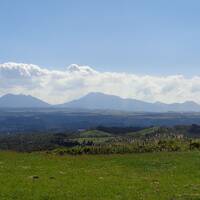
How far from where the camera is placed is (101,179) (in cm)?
3064

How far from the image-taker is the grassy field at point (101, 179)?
24891 millimetres

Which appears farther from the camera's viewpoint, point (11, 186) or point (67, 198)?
point (11, 186)

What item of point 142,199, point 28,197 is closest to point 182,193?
point 142,199

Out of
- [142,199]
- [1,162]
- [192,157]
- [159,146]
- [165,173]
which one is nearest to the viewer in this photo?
[142,199]

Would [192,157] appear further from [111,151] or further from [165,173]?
[111,151]

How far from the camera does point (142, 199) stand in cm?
2388

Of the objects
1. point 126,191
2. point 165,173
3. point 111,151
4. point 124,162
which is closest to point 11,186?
point 126,191

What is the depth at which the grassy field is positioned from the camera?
2489 cm

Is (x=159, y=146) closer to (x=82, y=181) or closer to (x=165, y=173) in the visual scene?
(x=165, y=173)

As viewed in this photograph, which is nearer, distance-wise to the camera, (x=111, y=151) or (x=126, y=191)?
(x=126, y=191)

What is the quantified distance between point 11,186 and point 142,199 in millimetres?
8173

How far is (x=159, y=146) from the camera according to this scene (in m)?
58.7

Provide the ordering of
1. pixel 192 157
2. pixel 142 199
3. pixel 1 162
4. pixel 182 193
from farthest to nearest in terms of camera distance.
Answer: pixel 192 157
pixel 1 162
pixel 182 193
pixel 142 199

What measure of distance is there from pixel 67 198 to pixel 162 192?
18.9 ft
